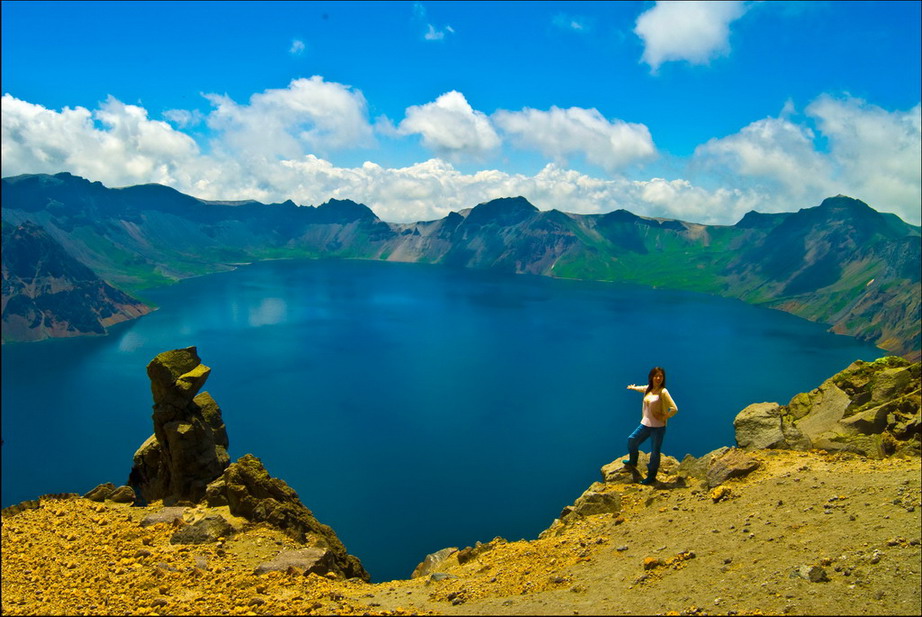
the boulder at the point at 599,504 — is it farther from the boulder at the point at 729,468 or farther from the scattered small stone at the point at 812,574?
the scattered small stone at the point at 812,574

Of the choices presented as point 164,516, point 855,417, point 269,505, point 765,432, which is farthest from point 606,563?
point 855,417

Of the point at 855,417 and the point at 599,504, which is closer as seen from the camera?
the point at 599,504

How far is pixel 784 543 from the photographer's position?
15320 millimetres

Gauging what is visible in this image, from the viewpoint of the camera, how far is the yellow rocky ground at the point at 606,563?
505 inches

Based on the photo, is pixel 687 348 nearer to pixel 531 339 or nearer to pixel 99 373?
pixel 531 339

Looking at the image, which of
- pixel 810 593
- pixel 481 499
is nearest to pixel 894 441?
pixel 810 593

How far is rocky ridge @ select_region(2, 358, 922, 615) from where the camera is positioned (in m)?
13.0

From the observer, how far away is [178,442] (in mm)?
24484

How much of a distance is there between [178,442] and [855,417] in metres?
28.1

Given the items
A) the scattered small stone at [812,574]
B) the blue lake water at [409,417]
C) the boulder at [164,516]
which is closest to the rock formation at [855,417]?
the scattered small stone at [812,574]

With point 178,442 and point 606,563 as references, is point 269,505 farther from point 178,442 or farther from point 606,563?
point 606,563

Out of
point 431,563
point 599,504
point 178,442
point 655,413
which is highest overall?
point 655,413

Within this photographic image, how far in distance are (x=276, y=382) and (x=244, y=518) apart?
12638cm

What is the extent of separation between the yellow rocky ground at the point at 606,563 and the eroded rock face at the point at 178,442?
3.48 metres
